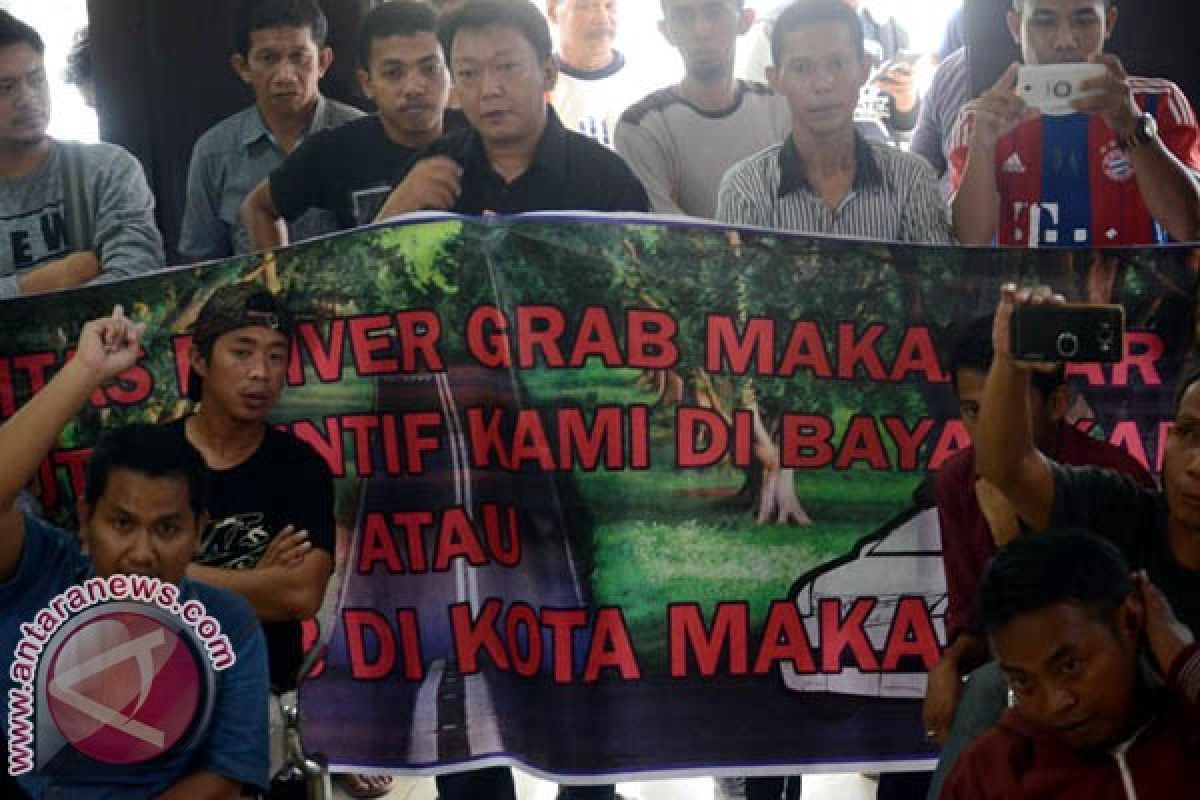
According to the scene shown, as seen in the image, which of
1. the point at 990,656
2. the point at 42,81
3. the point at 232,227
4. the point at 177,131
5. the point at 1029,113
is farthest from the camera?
the point at 177,131

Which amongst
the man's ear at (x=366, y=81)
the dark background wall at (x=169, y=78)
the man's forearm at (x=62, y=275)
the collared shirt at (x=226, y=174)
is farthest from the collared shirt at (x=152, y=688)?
the dark background wall at (x=169, y=78)

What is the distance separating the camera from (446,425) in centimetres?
283

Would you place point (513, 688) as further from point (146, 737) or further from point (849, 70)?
point (849, 70)

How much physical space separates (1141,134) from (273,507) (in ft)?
5.46

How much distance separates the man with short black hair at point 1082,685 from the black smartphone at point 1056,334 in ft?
0.89

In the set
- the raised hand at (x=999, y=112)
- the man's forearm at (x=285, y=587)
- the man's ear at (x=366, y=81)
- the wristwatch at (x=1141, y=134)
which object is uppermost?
the man's ear at (x=366, y=81)

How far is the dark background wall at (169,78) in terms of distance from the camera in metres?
3.82

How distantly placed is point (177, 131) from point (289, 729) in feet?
5.46

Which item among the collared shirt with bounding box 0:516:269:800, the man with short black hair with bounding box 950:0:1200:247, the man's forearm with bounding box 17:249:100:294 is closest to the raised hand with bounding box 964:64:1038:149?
the man with short black hair with bounding box 950:0:1200:247

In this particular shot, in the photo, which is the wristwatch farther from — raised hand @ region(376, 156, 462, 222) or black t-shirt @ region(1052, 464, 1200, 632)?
raised hand @ region(376, 156, 462, 222)

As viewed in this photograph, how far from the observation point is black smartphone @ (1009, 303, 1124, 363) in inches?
92.9

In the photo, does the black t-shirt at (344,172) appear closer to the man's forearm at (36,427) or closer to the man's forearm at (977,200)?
the man's forearm at (36,427)

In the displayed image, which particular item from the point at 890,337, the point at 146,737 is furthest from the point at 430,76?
the point at 146,737

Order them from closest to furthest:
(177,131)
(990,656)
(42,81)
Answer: (990,656) → (42,81) → (177,131)
